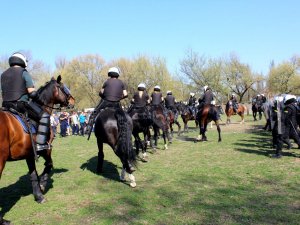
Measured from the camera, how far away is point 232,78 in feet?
203

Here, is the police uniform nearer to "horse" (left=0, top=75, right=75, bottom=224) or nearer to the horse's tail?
the horse's tail

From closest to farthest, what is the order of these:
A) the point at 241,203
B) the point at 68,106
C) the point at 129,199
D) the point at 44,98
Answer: the point at 241,203 < the point at 129,199 < the point at 44,98 < the point at 68,106

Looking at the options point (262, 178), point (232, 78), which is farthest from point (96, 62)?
point (262, 178)

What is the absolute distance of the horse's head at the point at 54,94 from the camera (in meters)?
7.27

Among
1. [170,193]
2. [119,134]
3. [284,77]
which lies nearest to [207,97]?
[119,134]

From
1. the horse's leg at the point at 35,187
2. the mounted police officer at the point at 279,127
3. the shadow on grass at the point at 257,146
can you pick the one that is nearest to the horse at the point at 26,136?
the horse's leg at the point at 35,187

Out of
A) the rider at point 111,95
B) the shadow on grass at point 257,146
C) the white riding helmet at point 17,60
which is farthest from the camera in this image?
the shadow on grass at point 257,146

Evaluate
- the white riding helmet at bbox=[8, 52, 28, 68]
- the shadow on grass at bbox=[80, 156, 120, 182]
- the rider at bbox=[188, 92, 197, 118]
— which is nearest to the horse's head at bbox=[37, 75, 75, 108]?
the white riding helmet at bbox=[8, 52, 28, 68]

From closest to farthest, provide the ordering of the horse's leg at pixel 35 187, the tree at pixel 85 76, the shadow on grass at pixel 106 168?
1. the horse's leg at pixel 35 187
2. the shadow on grass at pixel 106 168
3. the tree at pixel 85 76

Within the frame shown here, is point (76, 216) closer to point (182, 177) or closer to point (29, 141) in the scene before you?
point (29, 141)

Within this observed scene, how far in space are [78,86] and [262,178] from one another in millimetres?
52840

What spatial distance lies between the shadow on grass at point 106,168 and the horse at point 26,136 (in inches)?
73.3

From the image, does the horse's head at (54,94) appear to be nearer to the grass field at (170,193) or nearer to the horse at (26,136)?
the horse at (26,136)

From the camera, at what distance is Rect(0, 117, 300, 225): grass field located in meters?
5.71
